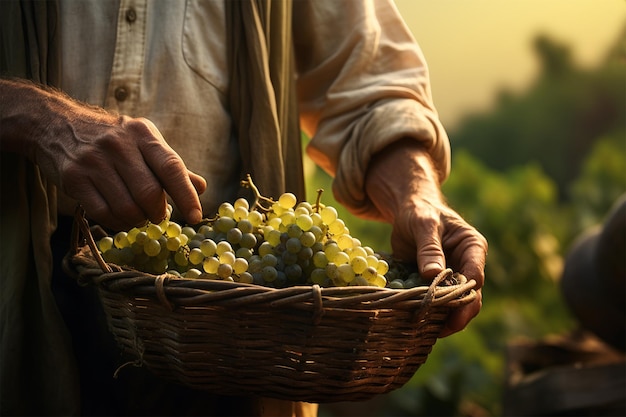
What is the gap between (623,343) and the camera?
301cm

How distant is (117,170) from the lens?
4.54 feet

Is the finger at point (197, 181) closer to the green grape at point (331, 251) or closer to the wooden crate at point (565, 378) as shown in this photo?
the green grape at point (331, 251)

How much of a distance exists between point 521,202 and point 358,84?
3613 mm

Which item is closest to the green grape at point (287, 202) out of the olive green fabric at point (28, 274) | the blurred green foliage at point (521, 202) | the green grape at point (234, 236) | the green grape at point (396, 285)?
the green grape at point (234, 236)

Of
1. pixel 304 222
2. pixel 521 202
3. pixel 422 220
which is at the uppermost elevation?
pixel 304 222

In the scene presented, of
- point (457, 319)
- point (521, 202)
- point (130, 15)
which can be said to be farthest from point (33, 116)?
point (521, 202)

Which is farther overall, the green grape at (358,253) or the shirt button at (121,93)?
the shirt button at (121,93)

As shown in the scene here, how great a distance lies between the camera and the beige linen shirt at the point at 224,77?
170 centimetres

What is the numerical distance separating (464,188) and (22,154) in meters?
4.10

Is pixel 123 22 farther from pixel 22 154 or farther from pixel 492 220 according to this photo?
pixel 492 220

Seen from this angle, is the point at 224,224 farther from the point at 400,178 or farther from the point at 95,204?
the point at 400,178

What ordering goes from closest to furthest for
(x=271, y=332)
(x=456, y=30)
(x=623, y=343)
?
(x=271, y=332) → (x=623, y=343) → (x=456, y=30)

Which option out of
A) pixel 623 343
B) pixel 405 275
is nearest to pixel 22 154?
pixel 405 275

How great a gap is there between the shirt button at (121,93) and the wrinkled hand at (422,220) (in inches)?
19.9
